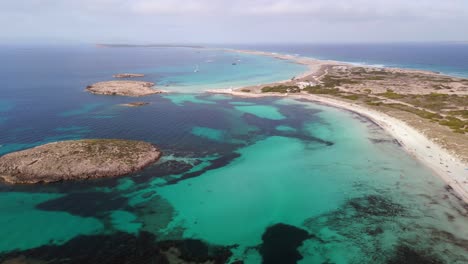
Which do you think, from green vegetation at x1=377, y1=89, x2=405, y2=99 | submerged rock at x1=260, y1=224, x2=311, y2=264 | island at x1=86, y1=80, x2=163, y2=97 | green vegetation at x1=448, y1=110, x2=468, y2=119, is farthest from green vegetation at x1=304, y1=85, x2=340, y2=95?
submerged rock at x1=260, y1=224, x2=311, y2=264

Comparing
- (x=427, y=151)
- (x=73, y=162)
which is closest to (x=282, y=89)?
(x=427, y=151)

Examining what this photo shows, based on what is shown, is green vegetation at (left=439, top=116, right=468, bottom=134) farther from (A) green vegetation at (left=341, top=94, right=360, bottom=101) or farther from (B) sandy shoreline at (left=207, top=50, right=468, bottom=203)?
(A) green vegetation at (left=341, top=94, right=360, bottom=101)

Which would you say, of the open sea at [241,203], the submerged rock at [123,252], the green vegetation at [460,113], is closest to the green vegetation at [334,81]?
the green vegetation at [460,113]

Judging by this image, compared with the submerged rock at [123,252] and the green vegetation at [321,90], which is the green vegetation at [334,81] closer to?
the green vegetation at [321,90]

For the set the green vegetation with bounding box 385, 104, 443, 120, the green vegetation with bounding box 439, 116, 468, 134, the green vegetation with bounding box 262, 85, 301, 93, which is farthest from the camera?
the green vegetation with bounding box 262, 85, 301, 93

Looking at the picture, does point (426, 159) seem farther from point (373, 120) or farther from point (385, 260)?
point (385, 260)

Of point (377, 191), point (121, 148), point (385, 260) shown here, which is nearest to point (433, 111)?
point (377, 191)
